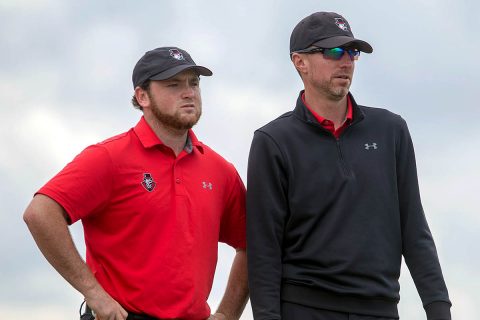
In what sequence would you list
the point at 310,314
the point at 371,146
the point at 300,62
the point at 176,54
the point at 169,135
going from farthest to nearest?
the point at 176,54, the point at 169,135, the point at 300,62, the point at 371,146, the point at 310,314

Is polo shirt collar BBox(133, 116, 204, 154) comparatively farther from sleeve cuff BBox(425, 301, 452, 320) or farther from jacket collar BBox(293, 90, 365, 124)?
sleeve cuff BBox(425, 301, 452, 320)

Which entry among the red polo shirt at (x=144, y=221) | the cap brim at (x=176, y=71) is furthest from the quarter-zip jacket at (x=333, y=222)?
the cap brim at (x=176, y=71)

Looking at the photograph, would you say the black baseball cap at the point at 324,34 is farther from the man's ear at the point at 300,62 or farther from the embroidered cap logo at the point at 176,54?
the embroidered cap logo at the point at 176,54

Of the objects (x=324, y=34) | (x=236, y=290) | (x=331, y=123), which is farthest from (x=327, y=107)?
(x=236, y=290)

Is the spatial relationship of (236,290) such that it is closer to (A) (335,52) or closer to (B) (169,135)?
(B) (169,135)

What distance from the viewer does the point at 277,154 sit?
19.7ft

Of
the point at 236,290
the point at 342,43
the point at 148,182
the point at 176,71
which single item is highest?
the point at 342,43

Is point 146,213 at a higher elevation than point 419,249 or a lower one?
higher

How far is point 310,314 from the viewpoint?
5777 millimetres

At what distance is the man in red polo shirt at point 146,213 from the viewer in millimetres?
5875

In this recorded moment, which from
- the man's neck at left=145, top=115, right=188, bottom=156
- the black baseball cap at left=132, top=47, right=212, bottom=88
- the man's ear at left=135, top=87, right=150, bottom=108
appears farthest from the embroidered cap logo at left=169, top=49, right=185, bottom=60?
the man's neck at left=145, top=115, right=188, bottom=156

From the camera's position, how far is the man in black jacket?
5805 millimetres

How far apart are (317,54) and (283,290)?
1.71 m

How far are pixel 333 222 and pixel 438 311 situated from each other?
1065 mm
